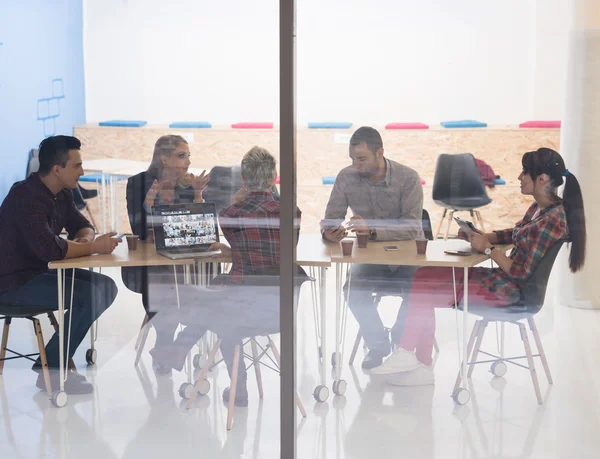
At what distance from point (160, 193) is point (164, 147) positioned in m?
0.19

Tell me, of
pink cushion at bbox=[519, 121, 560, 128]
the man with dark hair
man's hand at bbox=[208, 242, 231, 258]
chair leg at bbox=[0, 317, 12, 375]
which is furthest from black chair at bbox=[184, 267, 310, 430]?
pink cushion at bbox=[519, 121, 560, 128]

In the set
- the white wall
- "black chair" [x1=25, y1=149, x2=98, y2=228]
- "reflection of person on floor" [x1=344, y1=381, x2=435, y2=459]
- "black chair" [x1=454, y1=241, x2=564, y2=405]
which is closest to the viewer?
the white wall

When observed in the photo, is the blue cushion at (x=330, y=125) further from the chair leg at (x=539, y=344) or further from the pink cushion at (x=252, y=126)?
the chair leg at (x=539, y=344)

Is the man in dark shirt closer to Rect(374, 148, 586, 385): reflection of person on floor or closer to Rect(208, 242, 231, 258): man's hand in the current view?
Rect(208, 242, 231, 258): man's hand

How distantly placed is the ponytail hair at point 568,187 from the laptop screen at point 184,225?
49.7 inches

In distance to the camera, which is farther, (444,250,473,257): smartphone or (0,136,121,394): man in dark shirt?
(0,136,121,394): man in dark shirt

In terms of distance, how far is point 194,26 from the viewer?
307cm

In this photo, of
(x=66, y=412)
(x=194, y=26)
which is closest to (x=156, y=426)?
(x=66, y=412)

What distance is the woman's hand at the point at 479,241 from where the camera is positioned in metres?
2.98

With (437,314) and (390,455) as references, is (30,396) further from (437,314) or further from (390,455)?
(437,314)

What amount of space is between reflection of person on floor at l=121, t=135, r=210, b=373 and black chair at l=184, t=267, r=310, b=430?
0.29 meters

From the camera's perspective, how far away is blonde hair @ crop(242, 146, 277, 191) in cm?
308

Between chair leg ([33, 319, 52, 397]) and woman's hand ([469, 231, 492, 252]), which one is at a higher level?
woman's hand ([469, 231, 492, 252])

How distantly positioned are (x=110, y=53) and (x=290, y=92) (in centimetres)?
→ 77
